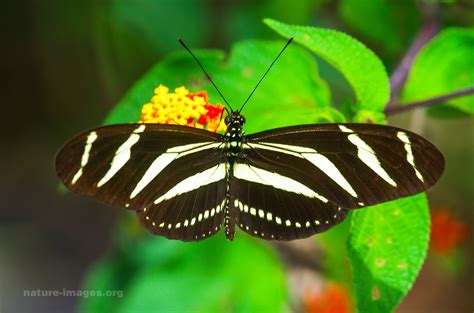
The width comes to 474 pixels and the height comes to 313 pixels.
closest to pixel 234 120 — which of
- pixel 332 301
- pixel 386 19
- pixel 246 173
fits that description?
pixel 246 173

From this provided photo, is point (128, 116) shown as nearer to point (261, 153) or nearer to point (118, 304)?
point (261, 153)

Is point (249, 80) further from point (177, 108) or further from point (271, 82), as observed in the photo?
point (177, 108)

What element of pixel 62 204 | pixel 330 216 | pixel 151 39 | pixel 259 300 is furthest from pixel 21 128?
pixel 330 216

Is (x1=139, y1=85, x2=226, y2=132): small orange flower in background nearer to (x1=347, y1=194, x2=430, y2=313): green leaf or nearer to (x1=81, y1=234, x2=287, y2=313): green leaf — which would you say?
(x1=347, y1=194, x2=430, y2=313): green leaf

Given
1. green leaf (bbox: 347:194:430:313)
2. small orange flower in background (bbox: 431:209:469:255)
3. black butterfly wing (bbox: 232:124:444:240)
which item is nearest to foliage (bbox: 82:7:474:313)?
green leaf (bbox: 347:194:430:313)

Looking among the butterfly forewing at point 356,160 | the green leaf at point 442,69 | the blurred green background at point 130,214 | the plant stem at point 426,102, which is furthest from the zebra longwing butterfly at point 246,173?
the green leaf at point 442,69

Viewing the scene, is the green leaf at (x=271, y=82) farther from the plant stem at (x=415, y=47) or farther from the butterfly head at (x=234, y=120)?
the plant stem at (x=415, y=47)
